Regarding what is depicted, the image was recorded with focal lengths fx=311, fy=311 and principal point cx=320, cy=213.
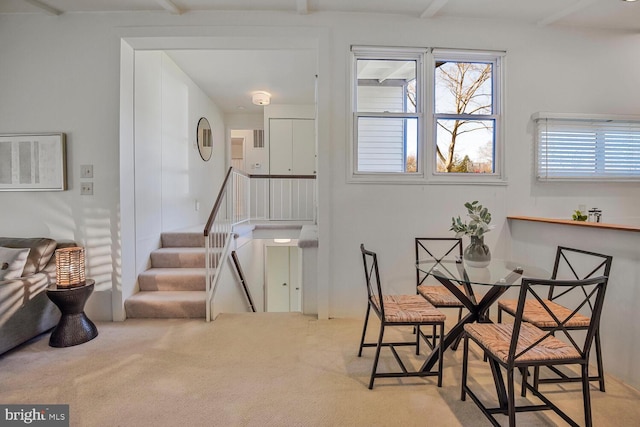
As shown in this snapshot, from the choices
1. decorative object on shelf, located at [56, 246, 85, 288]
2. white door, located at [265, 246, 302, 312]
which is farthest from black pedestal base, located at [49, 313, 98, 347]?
white door, located at [265, 246, 302, 312]

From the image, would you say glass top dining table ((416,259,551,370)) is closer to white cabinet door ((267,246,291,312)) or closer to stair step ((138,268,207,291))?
stair step ((138,268,207,291))

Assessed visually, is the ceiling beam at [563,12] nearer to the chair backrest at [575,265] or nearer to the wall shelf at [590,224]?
the wall shelf at [590,224]

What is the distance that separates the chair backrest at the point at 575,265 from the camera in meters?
2.16

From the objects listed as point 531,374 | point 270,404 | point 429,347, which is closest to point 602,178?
point 531,374

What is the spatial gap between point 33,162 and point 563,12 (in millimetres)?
5244

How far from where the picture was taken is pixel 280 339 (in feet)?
8.75

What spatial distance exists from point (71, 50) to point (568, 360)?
450cm

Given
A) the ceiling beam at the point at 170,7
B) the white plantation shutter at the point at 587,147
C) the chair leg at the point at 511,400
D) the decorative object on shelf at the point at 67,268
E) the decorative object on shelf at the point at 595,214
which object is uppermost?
the ceiling beam at the point at 170,7

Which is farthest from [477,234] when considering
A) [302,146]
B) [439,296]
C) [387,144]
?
[302,146]

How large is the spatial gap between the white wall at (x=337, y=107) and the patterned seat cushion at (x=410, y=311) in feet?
2.93

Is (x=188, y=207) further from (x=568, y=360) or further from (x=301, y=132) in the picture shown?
(x=568, y=360)

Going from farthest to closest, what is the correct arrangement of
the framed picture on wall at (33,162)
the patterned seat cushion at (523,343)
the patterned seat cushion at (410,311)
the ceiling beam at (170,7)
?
the framed picture on wall at (33,162)
the ceiling beam at (170,7)
the patterned seat cushion at (410,311)
the patterned seat cushion at (523,343)

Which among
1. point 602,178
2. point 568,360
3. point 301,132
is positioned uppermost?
point 301,132

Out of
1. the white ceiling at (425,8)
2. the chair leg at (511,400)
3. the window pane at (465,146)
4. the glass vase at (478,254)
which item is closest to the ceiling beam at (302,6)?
the white ceiling at (425,8)
